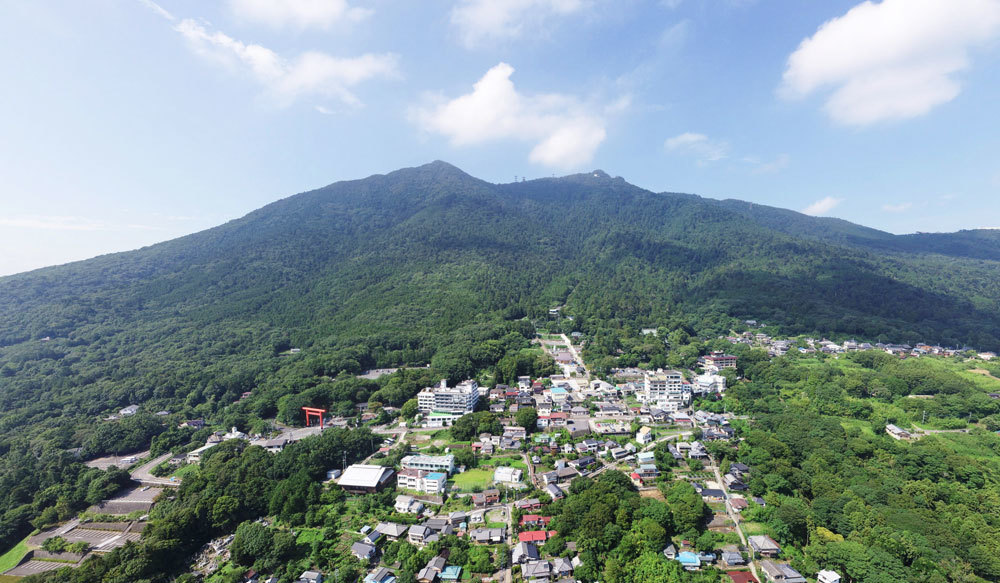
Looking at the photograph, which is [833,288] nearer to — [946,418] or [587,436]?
[946,418]

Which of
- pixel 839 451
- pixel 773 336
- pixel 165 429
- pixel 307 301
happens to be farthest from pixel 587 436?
pixel 307 301

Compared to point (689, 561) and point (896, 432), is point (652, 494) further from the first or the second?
point (896, 432)

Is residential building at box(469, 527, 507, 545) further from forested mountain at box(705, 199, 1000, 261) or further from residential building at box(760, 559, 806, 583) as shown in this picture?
forested mountain at box(705, 199, 1000, 261)

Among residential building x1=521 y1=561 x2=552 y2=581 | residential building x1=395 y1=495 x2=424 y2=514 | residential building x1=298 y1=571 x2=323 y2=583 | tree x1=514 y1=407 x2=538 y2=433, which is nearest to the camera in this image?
residential building x1=521 y1=561 x2=552 y2=581

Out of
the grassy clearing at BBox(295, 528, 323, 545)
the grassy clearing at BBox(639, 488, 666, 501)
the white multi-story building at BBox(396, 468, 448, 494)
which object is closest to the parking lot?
the grassy clearing at BBox(295, 528, 323, 545)

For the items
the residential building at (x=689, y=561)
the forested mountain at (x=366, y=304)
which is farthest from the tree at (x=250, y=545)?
the residential building at (x=689, y=561)
